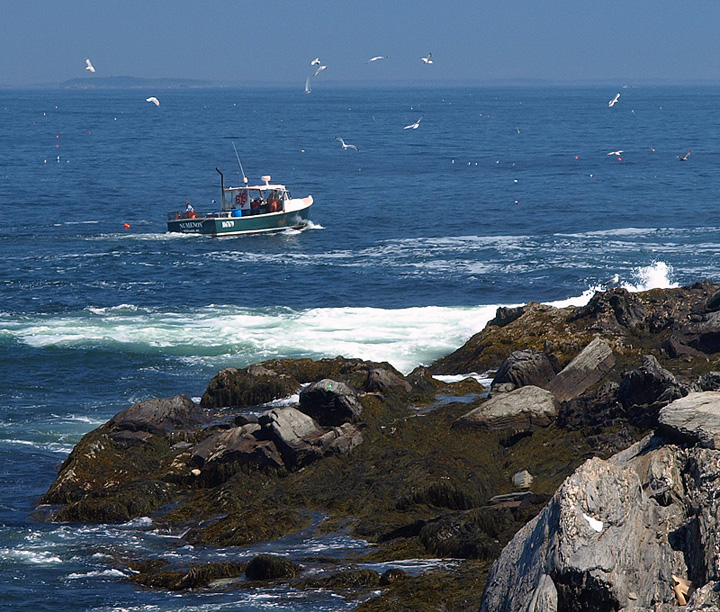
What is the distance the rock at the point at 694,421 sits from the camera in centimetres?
1248

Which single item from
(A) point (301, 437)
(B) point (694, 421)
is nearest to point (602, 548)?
(B) point (694, 421)

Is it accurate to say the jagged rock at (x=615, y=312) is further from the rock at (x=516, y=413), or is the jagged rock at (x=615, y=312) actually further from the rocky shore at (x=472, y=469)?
the rock at (x=516, y=413)

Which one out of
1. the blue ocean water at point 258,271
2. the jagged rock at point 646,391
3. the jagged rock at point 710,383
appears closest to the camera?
the jagged rock at point 710,383

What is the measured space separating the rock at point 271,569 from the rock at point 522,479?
4.83 m

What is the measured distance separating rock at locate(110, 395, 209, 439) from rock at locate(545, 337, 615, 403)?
7.94m

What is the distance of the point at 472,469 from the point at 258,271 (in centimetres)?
3177

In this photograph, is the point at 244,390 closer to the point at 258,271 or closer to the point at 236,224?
the point at 258,271

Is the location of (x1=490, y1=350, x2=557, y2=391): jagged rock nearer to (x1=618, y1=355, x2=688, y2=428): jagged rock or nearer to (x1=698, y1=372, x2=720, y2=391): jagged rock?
(x1=618, y1=355, x2=688, y2=428): jagged rock

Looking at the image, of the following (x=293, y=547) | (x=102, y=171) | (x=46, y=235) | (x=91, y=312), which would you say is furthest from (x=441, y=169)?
(x=293, y=547)

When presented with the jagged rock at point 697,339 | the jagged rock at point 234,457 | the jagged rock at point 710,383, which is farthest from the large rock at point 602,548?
the jagged rock at point 697,339

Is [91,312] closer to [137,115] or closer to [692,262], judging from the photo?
[692,262]

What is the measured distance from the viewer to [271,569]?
15445 mm

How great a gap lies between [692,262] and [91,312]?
26.6 metres

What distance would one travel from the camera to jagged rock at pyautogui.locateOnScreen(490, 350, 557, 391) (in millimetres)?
22797
